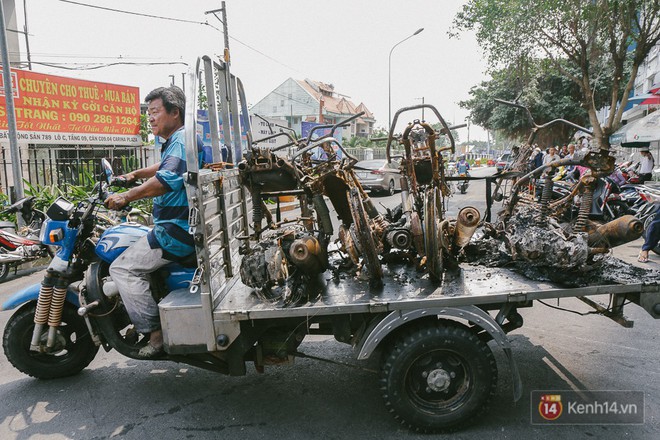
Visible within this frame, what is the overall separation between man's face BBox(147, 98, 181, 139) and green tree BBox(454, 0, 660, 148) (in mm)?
12679

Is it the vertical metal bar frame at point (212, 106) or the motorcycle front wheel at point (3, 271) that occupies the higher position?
the vertical metal bar frame at point (212, 106)

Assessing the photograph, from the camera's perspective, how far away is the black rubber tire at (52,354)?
11.2 ft

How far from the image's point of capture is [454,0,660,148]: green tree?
13.6 metres

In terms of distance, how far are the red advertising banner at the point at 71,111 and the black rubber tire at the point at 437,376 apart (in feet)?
30.5

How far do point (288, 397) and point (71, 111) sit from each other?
32.1 feet

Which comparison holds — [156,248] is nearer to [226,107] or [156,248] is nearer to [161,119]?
[161,119]

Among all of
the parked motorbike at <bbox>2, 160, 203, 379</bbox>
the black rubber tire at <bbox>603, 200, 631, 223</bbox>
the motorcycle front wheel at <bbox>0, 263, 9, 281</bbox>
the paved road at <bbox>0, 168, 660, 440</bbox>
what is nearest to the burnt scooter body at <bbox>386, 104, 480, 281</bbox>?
the paved road at <bbox>0, 168, 660, 440</bbox>

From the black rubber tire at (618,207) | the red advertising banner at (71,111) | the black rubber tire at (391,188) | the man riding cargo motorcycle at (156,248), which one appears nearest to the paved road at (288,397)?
the man riding cargo motorcycle at (156,248)

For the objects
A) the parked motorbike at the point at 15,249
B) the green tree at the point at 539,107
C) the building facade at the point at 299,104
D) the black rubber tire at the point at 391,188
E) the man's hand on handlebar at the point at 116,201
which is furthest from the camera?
the building facade at the point at 299,104

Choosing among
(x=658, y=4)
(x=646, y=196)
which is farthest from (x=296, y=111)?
(x=646, y=196)

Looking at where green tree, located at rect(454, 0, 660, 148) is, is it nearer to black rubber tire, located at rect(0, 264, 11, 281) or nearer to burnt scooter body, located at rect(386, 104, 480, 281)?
burnt scooter body, located at rect(386, 104, 480, 281)

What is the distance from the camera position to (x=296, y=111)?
209 ft

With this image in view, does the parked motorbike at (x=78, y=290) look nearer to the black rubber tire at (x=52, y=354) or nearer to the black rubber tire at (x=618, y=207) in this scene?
the black rubber tire at (x=52, y=354)

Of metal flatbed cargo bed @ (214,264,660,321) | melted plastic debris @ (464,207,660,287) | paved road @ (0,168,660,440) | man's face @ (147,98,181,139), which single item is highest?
man's face @ (147,98,181,139)
